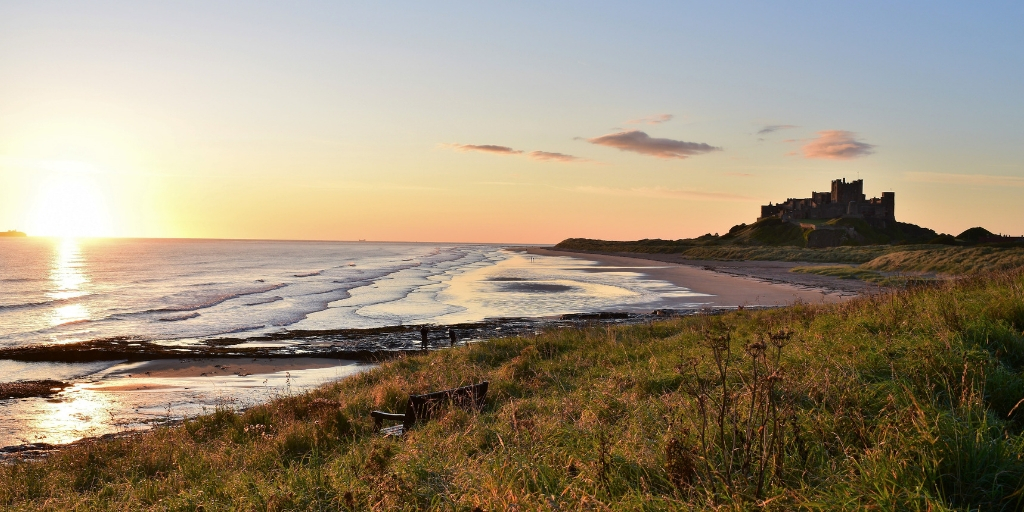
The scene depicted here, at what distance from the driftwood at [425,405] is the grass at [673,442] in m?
0.27

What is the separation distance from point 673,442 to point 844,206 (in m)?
147

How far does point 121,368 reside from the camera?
Answer: 20625mm

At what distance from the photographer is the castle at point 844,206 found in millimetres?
126812

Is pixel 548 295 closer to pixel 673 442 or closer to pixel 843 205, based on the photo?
pixel 673 442

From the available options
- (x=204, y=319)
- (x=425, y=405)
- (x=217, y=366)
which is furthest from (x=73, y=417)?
(x=204, y=319)

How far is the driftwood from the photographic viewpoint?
856cm

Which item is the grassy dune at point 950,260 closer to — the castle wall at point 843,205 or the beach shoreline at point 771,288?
the beach shoreline at point 771,288

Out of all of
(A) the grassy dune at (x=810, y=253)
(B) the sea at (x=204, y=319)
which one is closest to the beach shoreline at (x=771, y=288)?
(B) the sea at (x=204, y=319)

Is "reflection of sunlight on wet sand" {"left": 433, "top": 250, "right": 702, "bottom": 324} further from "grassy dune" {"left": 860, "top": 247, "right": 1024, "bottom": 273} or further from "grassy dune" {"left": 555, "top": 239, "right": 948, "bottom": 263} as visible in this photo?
"grassy dune" {"left": 555, "top": 239, "right": 948, "bottom": 263}

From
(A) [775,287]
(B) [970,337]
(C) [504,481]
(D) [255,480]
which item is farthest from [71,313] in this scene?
(A) [775,287]

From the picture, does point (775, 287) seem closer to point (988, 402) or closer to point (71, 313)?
point (988, 402)

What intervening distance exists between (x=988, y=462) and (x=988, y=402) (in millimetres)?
2513

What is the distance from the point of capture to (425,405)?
8797mm

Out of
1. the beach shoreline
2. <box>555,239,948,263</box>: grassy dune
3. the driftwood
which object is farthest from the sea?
<box>555,239,948,263</box>: grassy dune
